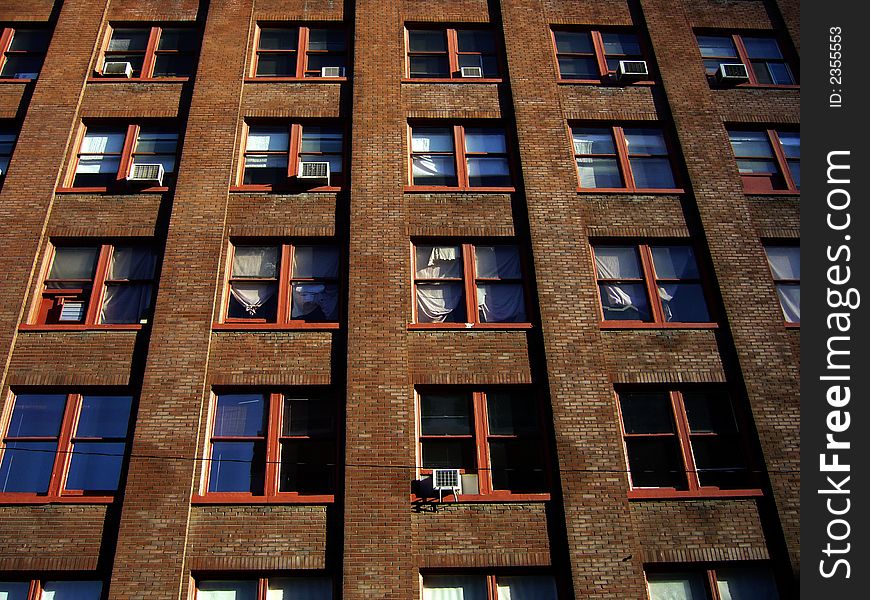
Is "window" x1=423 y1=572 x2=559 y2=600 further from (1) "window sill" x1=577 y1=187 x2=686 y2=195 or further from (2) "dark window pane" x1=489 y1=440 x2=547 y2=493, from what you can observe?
(1) "window sill" x1=577 y1=187 x2=686 y2=195

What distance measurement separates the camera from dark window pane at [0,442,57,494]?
13.2 meters

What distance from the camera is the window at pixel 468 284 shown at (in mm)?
15234

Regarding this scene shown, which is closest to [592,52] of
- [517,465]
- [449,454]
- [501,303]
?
[501,303]

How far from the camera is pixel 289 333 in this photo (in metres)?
14.6

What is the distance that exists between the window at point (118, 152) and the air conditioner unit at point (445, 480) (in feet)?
30.1

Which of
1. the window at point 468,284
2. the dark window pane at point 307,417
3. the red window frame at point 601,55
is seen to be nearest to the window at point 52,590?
the dark window pane at point 307,417

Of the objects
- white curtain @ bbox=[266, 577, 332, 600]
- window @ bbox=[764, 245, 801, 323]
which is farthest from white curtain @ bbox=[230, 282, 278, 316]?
window @ bbox=[764, 245, 801, 323]

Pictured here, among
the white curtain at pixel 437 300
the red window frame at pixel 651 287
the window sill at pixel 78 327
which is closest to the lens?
the window sill at pixel 78 327

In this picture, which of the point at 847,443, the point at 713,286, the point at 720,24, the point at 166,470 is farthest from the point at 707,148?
the point at 166,470

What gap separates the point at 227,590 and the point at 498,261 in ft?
27.7

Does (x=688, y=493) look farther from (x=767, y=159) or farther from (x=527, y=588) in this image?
(x=767, y=159)

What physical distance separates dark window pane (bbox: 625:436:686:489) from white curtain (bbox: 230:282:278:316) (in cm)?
790

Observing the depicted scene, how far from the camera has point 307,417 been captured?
550 inches

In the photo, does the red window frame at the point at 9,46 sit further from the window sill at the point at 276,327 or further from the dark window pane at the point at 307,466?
the dark window pane at the point at 307,466
